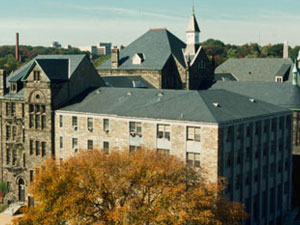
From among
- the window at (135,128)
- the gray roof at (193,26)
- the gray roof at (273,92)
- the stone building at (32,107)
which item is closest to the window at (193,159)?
the window at (135,128)

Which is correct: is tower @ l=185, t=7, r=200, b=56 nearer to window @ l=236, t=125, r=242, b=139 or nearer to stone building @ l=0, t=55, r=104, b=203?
stone building @ l=0, t=55, r=104, b=203

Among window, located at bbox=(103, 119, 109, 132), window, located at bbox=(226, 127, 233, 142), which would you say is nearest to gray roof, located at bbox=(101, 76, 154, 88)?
window, located at bbox=(103, 119, 109, 132)

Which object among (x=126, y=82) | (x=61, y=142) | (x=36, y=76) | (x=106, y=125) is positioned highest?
(x=36, y=76)

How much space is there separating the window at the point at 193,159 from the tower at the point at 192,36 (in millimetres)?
42890

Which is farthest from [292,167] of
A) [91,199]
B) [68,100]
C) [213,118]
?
[91,199]

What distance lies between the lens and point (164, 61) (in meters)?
Result: 96.6

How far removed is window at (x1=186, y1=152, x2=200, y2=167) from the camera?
6162 centimetres

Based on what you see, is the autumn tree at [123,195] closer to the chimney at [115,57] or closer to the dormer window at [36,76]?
the dormer window at [36,76]

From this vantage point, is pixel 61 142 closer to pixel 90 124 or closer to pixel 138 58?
pixel 90 124

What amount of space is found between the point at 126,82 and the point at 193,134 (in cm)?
3407

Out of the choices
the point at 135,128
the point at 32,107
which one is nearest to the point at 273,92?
the point at 135,128

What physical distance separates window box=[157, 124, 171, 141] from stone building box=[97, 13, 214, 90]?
31240 millimetres

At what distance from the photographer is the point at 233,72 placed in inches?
5212

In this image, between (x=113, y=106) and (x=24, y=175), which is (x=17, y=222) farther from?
(x=24, y=175)
